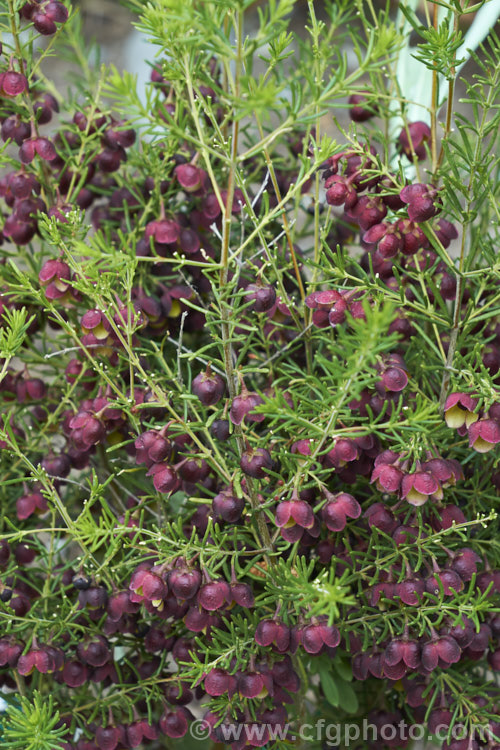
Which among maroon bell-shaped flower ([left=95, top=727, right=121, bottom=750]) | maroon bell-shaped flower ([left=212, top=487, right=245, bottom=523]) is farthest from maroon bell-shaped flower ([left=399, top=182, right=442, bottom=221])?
maroon bell-shaped flower ([left=95, top=727, right=121, bottom=750])

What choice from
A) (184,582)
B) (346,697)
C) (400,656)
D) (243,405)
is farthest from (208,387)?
(346,697)

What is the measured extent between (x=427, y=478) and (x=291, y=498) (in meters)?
0.09

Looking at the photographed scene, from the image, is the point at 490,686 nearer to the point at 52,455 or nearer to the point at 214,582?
the point at 214,582

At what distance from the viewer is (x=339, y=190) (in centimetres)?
61

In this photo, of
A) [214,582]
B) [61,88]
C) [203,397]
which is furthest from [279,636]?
[61,88]

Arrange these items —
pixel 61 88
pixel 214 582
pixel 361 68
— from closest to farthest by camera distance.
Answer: pixel 361 68, pixel 214 582, pixel 61 88

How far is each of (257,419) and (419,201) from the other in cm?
19

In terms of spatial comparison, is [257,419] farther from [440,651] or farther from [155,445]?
[440,651]

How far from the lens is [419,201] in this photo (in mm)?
581

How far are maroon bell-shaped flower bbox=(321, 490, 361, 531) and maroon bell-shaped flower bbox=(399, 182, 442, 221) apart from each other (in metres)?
0.20

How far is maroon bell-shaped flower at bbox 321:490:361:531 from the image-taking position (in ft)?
1.83

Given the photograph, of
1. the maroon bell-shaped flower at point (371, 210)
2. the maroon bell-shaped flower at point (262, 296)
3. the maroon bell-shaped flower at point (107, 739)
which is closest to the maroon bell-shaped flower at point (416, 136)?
the maroon bell-shaped flower at point (371, 210)

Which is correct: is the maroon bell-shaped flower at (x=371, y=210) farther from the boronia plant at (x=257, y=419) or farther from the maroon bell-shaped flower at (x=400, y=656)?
the maroon bell-shaped flower at (x=400, y=656)

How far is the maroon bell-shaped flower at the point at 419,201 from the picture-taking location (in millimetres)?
581
